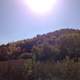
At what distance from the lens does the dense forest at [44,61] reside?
→ 12.6 m

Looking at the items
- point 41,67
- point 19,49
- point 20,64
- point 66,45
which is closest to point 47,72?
point 41,67

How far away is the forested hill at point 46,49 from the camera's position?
1438 cm

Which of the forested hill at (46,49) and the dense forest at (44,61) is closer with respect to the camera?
the dense forest at (44,61)

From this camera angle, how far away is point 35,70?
1325 centimetres

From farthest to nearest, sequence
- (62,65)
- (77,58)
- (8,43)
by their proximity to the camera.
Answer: (8,43) → (77,58) → (62,65)

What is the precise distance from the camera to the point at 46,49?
14.7 m

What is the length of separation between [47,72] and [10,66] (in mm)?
1924

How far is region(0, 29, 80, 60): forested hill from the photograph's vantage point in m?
14.4

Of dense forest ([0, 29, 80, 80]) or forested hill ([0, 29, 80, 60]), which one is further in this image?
forested hill ([0, 29, 80, 60])

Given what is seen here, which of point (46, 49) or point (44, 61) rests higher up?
point (46, 49)

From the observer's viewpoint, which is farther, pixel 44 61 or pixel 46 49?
pixel 46 49

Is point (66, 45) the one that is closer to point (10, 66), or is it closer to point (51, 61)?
point (51, 61)

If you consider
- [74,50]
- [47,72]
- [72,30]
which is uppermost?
[72,30]

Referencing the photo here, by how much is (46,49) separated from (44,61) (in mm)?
930
